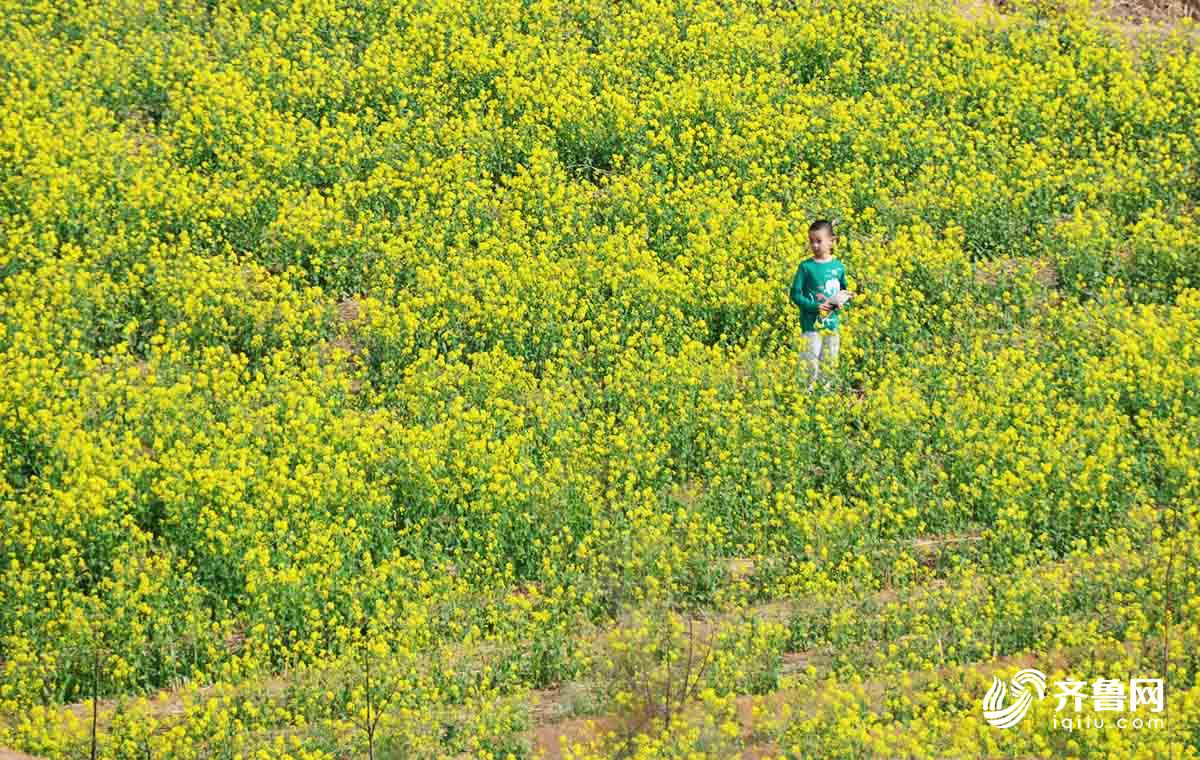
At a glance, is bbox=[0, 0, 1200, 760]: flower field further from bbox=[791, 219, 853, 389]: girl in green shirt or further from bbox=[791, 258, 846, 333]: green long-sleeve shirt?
bbox=[791, 258, 846, 333]: green long-sleeve shirt

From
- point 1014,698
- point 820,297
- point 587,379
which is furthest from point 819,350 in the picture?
point 1014,698

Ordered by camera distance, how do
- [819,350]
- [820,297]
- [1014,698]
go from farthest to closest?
[819,350]
[820,297]
[1014,698]

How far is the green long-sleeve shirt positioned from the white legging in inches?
2.7

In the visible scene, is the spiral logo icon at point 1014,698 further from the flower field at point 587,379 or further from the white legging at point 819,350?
the white legging at point 819,350

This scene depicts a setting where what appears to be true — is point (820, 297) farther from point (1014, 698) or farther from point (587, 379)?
point (1014, 698)

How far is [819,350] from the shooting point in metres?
13.6

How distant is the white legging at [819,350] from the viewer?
13555 mm

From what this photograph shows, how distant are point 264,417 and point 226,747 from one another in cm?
356

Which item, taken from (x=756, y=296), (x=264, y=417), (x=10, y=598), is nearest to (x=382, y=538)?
(x=264, y=417)

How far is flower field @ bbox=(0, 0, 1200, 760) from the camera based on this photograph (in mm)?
10742

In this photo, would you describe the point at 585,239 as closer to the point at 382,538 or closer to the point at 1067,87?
the point at 382,538

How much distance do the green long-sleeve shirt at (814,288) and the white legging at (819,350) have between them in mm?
69

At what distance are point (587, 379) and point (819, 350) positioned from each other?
6.17 ft

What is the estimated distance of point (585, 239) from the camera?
608 inches
